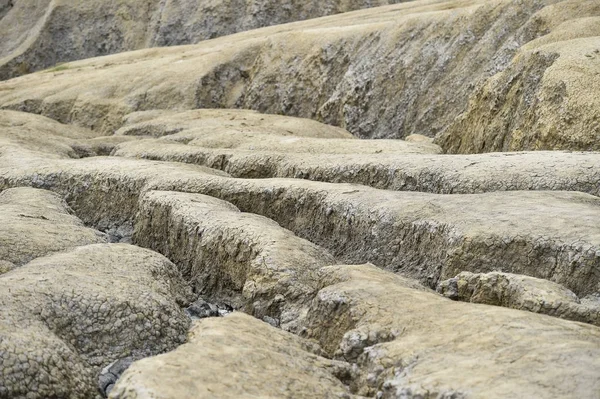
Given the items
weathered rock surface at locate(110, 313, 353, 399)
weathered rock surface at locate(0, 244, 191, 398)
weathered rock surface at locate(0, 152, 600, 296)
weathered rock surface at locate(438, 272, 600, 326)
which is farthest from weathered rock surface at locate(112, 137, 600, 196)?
weathered rock surface at locate(110, 313, 353, 399)

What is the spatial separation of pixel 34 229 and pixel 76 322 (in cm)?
590

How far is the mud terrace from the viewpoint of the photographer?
36.7ft

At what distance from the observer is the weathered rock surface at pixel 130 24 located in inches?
2793

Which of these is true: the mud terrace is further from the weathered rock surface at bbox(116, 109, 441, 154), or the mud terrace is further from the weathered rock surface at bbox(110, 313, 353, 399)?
the weathered rock surface at bbox(116, 109, 441, 154)

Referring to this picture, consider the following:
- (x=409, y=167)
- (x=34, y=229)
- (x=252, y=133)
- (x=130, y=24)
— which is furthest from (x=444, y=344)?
(x=130, y=24)

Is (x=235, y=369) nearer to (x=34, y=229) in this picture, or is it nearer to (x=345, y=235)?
(x=345, y=235)

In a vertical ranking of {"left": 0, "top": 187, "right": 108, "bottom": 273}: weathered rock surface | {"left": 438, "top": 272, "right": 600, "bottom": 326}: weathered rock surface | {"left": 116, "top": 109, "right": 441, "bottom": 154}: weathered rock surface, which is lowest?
{"left": 116, "top": 109, "right": 441, "bottom": 154}: weathered rock surface

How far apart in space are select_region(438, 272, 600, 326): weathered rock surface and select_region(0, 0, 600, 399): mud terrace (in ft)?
0.11

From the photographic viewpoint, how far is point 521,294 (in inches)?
529

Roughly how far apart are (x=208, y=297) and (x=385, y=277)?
19.9ft

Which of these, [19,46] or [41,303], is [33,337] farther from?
[19,46]

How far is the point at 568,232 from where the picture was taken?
15734mm

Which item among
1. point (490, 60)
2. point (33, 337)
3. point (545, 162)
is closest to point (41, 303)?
point (33, 337)

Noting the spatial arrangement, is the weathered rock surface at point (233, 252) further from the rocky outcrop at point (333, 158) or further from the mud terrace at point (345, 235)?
the rocky outcrop at point (333, 158)
